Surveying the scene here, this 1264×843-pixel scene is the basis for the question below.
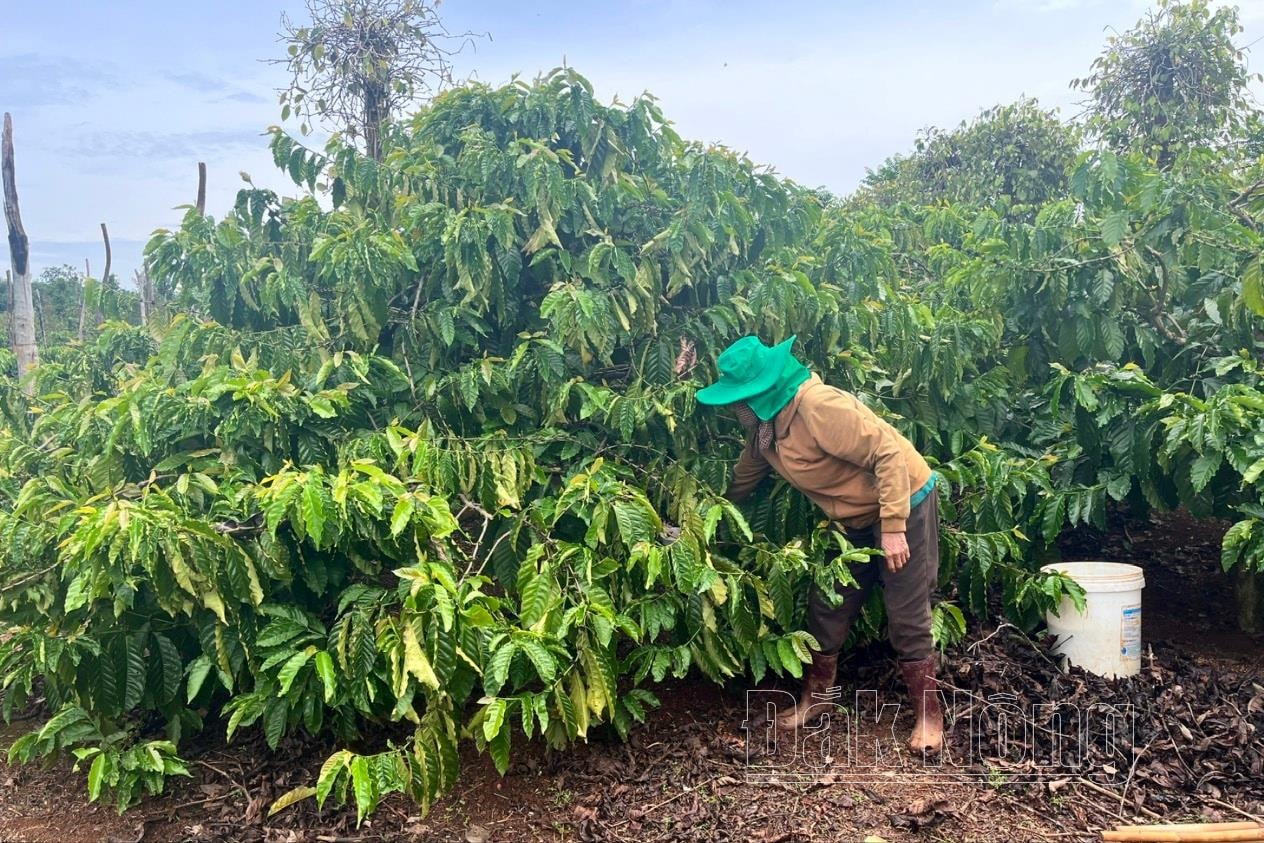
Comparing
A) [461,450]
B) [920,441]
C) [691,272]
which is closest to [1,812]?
[461,450]

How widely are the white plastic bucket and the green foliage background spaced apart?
0.16 m

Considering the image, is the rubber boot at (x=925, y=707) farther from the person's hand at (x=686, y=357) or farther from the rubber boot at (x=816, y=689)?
the person's hand at (x=686, y=357)

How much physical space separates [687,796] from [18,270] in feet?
26.2

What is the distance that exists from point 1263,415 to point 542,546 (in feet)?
8.14

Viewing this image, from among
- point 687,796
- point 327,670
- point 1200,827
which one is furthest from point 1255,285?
point 327,670

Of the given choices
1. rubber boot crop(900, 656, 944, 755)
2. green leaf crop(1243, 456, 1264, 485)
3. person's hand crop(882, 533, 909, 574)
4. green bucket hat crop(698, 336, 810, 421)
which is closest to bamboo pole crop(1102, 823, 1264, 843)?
rubber boot crop(900, 656, 944, 755)

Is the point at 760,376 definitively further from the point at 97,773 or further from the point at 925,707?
the point at 97,773

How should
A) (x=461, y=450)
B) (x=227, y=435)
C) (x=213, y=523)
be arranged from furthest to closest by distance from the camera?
(x=461, y=450) < (x=227, y=435) < (x=213, y=523)

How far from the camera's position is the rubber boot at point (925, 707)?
2.88 meters

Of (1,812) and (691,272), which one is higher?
(691,272)

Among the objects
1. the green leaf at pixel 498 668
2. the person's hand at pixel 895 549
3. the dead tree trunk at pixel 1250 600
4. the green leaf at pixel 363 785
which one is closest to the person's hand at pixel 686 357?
the person's hand at pixel 895 549

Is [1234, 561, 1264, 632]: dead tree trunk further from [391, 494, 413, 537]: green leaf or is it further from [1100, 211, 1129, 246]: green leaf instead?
[391, 494, 413, 537]: green leaf

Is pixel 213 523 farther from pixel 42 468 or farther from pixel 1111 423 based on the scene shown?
pixel 1111 423

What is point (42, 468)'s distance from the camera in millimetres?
3299
